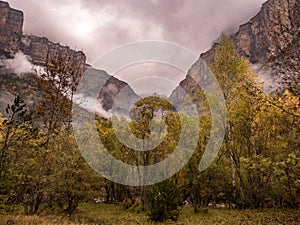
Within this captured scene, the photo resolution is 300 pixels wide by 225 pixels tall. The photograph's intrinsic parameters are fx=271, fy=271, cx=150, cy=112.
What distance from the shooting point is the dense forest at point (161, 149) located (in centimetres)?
1659

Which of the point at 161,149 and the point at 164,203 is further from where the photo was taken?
the point at 161,149

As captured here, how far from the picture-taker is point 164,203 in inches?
675

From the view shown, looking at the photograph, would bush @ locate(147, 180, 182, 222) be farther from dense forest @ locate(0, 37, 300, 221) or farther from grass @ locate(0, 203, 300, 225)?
grass @ locate(0, 203, 300, 225)

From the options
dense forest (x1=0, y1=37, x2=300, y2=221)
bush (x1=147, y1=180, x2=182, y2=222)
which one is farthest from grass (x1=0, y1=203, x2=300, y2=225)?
dense forest (x1=0, y1=37, x2=300, y2=221)

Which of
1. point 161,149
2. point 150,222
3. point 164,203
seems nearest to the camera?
point 150,222

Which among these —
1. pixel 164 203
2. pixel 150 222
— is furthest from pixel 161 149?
pixel 150 222

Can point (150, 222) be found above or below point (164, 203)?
below

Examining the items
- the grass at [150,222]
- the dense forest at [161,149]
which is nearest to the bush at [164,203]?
the dense forest at [161,149]

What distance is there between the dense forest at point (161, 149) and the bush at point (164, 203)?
0.20 feet

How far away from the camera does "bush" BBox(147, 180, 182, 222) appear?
17.0 meters

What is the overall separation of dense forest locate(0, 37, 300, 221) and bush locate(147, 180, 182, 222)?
0.20 ft

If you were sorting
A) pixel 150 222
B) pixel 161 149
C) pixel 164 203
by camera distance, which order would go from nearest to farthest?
pixel 150 222, pixel 164 203, pixel 161 149

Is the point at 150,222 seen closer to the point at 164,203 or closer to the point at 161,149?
the point at 164,203

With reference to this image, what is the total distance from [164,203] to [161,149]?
34.4 ft
